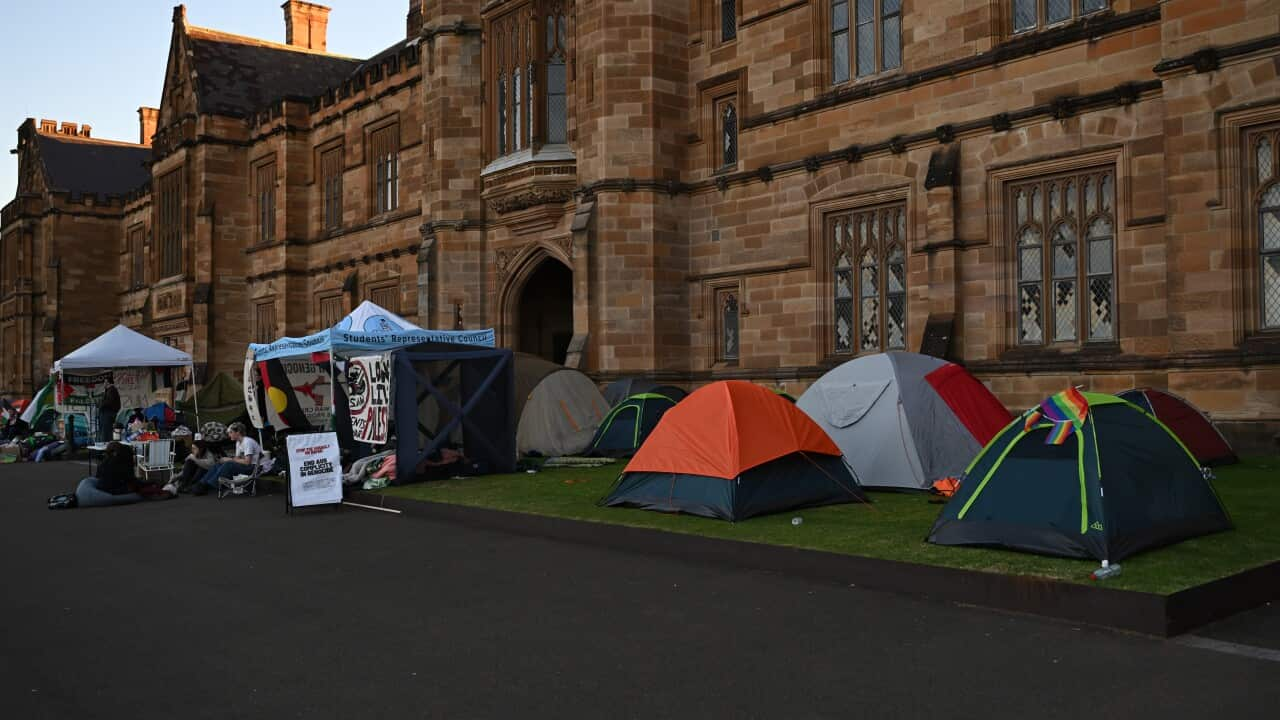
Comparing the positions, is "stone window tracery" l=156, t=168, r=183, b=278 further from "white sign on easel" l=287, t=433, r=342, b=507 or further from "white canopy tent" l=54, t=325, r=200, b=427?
"white sign on easel" l=287, t=433, r=342, b=507

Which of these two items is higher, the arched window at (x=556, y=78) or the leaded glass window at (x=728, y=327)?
the arched window at (x=556, y=78)

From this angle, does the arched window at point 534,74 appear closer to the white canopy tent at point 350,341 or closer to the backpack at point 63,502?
the white canopy tent at point 350,341

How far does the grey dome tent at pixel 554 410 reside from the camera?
Result: 838 inches

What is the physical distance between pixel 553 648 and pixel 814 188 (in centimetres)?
1542

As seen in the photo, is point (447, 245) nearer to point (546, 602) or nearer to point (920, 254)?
point (920, 254)

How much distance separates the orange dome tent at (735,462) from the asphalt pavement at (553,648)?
5.55ft

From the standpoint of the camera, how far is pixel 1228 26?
13.8 metres

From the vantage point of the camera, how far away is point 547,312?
3008 cm

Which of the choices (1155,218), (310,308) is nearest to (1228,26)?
(1155,218)

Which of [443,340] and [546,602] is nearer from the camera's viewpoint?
[546,602]

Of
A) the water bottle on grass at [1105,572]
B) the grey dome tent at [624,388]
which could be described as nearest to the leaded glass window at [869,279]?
the grey dome tent at [624,388]

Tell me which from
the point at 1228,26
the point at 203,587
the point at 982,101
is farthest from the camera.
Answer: the point at 982,101

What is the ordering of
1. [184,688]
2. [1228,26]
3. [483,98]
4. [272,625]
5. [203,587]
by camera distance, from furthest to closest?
[483,98]
[1228,26]
[203,587]
[272,625]
[184,688]

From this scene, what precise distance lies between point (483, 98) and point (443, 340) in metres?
10.8
